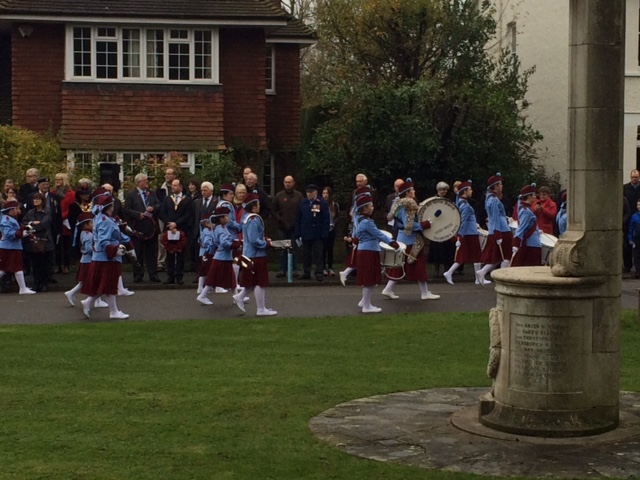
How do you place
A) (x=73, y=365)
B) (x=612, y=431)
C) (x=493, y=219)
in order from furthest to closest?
(x=493, y=219) → (x=73, y=365) → (x=612, y=431)

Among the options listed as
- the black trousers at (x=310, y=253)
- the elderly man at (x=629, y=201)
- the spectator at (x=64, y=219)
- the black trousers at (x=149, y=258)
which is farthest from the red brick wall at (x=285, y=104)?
the elderly man at (x=629, y=201)

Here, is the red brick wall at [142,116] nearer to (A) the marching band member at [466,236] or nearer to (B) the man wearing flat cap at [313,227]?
(B) the man wearing flat cap at [313,227]

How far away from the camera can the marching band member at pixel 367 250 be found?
19.1 m

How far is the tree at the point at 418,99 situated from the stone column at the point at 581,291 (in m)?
18.3

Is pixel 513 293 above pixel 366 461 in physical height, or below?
above

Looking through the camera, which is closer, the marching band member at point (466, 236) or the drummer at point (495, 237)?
the drummer at point (495, 237)

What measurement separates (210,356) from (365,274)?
16.8 feet

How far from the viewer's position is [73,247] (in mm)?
25188

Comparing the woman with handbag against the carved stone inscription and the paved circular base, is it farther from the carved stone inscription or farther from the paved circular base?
the carved stone inscription

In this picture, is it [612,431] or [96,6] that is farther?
[96,6]

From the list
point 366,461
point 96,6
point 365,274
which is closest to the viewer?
point 366,461

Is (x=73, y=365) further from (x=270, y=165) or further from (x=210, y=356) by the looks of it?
(x=270, y=165)

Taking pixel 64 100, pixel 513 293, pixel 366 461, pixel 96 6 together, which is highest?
pixel 96 6

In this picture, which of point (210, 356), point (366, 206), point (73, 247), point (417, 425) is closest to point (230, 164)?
point (73, 247)
